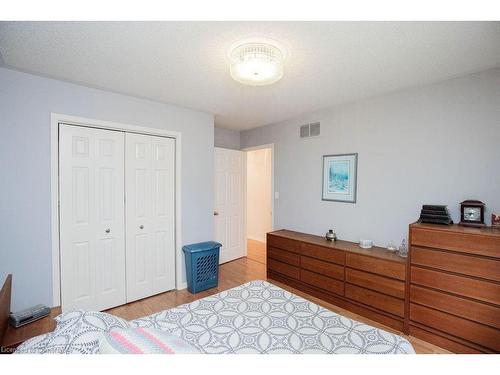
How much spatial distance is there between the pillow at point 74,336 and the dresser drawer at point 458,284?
235 centimetres

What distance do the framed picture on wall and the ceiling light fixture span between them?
1671 millimetres

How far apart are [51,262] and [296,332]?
2366mm

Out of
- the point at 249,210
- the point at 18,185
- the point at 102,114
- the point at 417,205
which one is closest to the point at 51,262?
the point at 18,185

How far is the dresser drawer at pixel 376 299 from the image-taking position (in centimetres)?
223

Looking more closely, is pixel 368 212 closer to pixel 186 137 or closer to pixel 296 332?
pixel 296 332

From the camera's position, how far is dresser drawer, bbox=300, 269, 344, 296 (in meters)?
2.68

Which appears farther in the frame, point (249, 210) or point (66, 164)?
point (249, 210)

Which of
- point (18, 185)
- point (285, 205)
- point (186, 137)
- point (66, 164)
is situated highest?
point (186, 137)

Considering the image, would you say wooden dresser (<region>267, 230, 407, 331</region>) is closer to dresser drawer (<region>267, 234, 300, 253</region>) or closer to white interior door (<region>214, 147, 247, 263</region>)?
dresser drawer (<region>267, 234, 300, 253</region>)

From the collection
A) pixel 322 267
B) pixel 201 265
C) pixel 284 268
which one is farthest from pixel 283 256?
pixel 201 265

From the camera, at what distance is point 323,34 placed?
155cm

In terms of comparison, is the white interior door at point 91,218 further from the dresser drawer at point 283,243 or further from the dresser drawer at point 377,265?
the dresser drawer at point 377,265

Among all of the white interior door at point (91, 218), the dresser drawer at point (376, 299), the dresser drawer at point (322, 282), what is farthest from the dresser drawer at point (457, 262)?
the white interior door at point (91, 218)

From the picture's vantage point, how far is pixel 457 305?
1894mm
